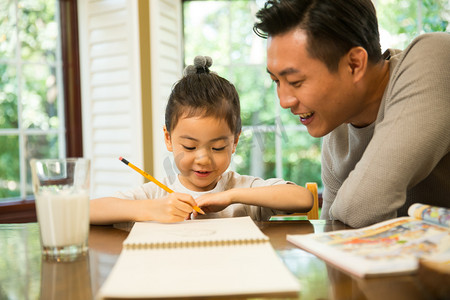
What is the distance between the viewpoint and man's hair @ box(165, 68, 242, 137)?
4.57ft

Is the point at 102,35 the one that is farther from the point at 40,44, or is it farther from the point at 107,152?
the point at 107,152

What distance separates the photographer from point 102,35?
305 centimetres

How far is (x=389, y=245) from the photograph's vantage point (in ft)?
2.45

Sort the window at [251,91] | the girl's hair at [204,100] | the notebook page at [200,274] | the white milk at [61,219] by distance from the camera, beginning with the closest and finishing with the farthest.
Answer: the notebook page at [200,274]
the white milk at [61,219]
the girl's hair at [204,100]
the window at [251,91]

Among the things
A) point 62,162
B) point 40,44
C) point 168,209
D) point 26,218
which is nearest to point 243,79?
point 40,44

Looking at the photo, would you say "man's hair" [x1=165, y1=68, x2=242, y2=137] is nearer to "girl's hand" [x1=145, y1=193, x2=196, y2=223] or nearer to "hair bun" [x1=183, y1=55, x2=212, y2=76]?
"hair bun" [x1=183, y1=55, x2=212, y2=76]

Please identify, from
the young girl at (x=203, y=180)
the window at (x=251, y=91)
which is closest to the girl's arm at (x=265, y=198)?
the young girl at (x=203, y=180)

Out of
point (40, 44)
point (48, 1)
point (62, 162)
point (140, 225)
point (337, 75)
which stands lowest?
point (140, 225)

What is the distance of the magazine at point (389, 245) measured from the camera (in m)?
0.65

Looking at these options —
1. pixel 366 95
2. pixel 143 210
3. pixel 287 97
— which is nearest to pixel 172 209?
pixel 143 210

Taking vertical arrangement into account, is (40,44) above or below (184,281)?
above

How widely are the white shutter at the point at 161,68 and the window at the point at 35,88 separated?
24.5 inches

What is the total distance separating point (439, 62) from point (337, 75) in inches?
10.8

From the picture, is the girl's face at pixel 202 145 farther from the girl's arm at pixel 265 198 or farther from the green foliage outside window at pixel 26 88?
the green foliage outside window at pixel 26 88
